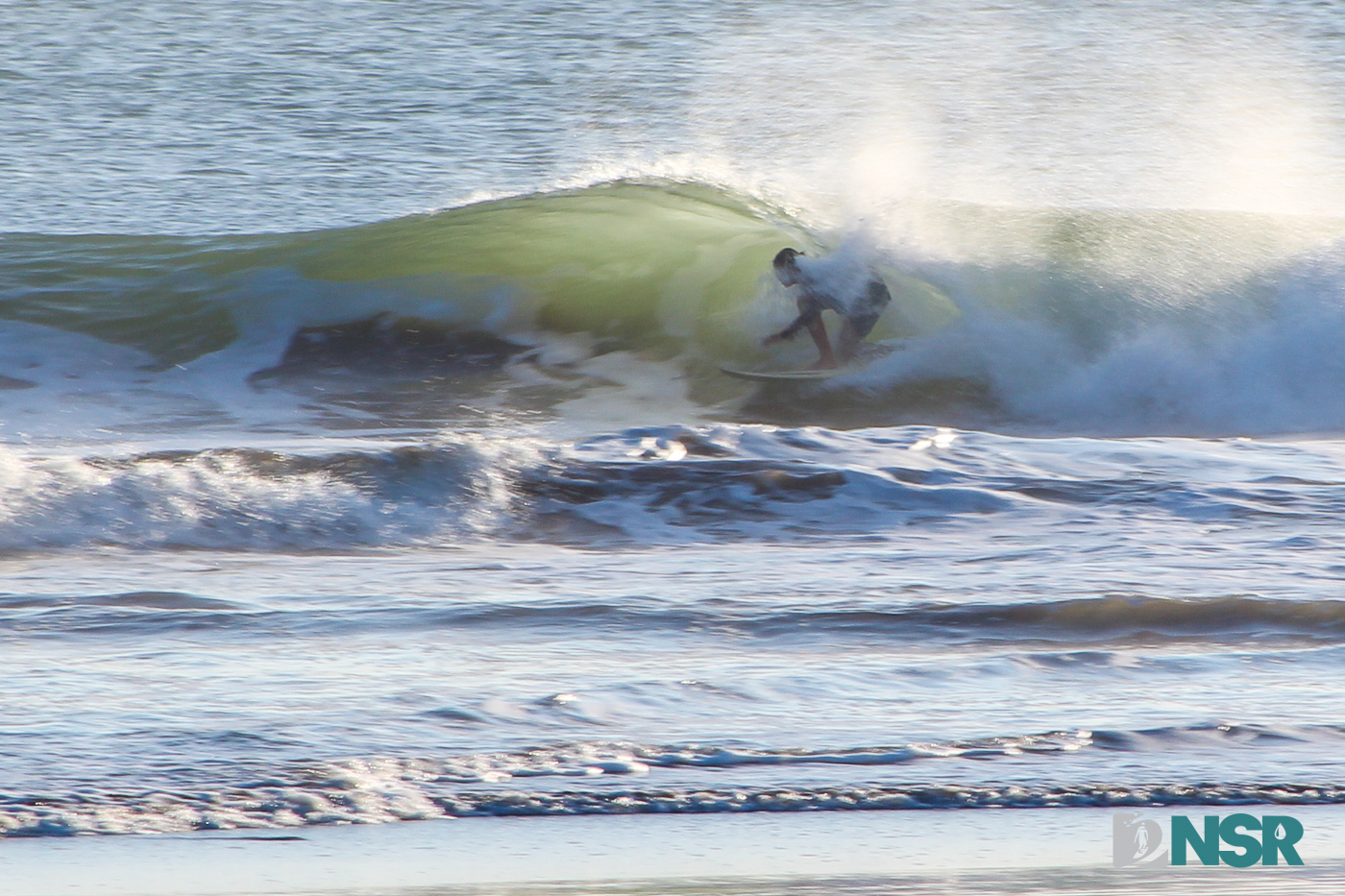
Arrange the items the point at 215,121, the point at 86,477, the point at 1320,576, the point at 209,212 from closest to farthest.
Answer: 1. the point at 1320,576
2. the point at 86,477
3. the point at 209,212
4. the point at 215,121

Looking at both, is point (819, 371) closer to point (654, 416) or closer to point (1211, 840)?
point (654, 416)

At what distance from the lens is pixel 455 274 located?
10.8 meters

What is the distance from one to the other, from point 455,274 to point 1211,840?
860 centimetres

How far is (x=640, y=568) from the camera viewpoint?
4.48m

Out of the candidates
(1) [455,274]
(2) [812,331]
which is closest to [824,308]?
(2) [812,331]

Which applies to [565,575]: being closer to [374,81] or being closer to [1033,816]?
[1033,816]

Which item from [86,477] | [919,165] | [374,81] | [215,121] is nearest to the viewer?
[86,477]

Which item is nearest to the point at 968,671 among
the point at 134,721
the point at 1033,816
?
the point at 1033,816

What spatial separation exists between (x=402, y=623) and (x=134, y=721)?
90 cm

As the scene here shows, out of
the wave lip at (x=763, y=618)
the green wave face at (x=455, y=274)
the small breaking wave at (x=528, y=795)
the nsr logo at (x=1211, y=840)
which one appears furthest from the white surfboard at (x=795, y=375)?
the nsr logo at (x=1211, y=840)

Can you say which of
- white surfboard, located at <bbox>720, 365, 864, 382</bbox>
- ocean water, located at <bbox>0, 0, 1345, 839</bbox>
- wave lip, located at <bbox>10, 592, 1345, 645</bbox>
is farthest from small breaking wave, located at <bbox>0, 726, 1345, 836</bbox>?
white surfboard, located at <bbox>720, 365, 864, 382</bbox>

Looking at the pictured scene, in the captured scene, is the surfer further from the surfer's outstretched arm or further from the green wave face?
the green wave face

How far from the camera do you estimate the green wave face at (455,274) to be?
10.1 meters

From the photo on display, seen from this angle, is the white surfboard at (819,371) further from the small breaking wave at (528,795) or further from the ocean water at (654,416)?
the small breaking wave at (528,795)
